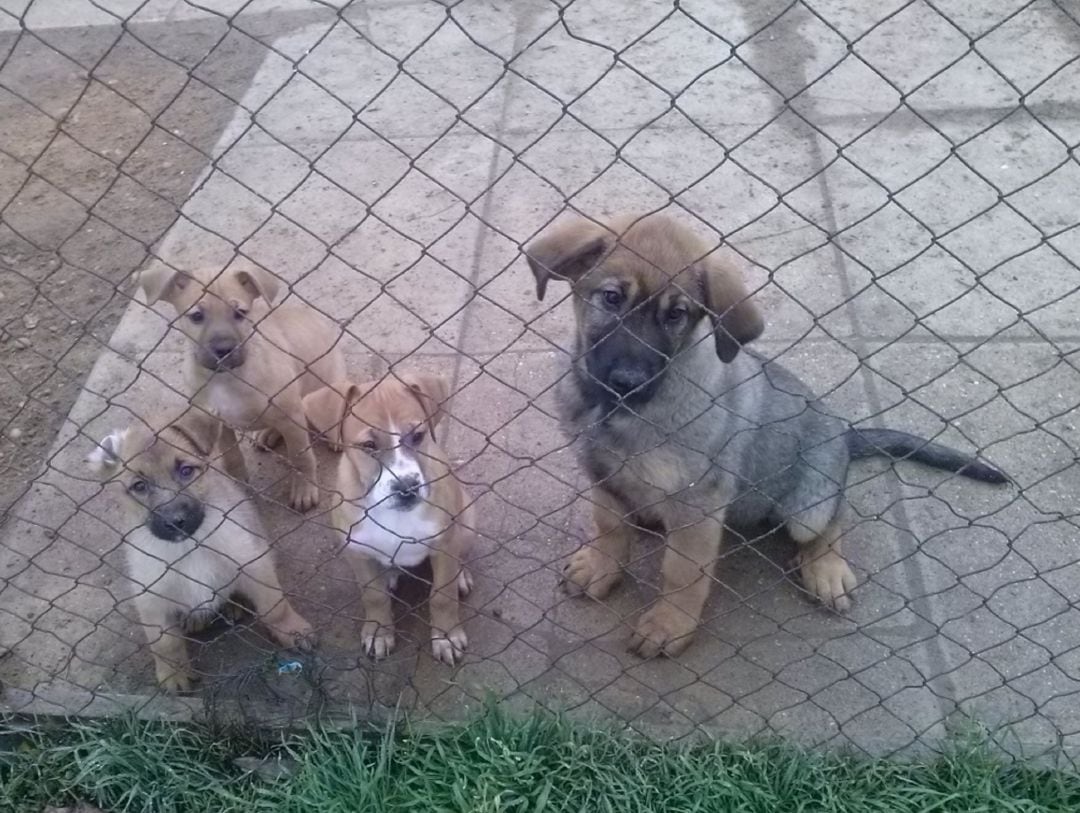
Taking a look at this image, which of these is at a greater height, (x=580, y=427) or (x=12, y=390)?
(x=580, y=427)

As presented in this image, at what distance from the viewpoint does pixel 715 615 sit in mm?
3582

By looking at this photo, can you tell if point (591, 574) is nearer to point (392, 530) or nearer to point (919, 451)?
point (392, 530)

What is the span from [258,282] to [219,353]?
0.32 metres

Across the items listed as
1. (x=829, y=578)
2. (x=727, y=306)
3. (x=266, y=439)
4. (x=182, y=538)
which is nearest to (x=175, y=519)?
(x=182, y=538)

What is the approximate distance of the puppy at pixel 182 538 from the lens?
320 cm

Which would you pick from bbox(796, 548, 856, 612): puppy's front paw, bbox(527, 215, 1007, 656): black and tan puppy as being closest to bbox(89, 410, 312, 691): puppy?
bbox(527, 215, 1007, 656): black and tan puppy

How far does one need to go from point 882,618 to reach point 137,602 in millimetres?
2587

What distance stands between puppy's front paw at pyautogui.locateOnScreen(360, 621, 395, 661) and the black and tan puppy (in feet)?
2.27

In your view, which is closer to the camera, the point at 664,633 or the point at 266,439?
the point at 664,633

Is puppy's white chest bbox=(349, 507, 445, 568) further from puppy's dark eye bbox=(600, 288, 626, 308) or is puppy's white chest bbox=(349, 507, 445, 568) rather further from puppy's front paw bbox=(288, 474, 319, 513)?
puppy's dark eye bbox=(600, 288, 626, 308)

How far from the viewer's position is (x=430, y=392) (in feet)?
11.3

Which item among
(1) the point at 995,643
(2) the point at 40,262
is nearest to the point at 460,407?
(1) the point at 995,643

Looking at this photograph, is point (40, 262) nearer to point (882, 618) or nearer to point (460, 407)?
point (460, 407)

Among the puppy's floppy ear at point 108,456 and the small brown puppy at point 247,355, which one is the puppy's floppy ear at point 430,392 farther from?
the puppy's floppy ear at point 108,456
